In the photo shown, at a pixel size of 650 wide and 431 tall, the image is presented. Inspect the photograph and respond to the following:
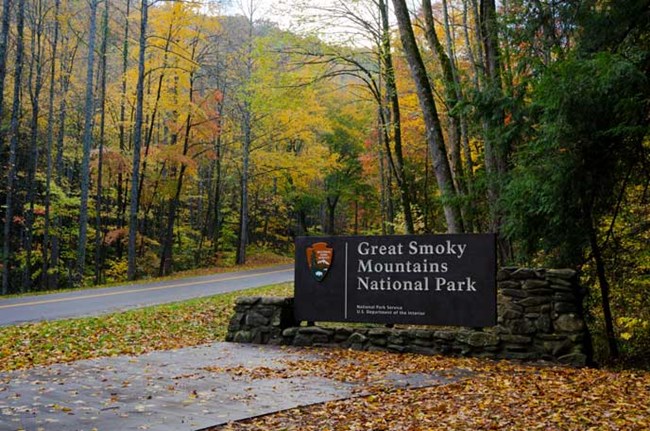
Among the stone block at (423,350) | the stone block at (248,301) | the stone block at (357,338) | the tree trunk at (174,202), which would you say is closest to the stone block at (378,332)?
the stone block at (357,338)

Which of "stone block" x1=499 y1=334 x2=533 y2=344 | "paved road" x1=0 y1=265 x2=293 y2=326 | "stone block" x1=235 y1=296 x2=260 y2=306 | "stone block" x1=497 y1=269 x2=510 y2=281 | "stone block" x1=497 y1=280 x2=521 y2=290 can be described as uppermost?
"stone block" x1=497 y1=269 x2=510 y2=281

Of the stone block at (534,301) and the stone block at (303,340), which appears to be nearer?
the stone block at (534,301)

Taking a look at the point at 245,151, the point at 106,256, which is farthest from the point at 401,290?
the point at 106,256

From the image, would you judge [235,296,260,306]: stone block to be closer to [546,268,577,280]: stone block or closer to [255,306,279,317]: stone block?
[255,306,279,317]: stone block

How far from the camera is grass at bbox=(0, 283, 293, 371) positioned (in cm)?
801

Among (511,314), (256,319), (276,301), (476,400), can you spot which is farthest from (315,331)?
(476,400)

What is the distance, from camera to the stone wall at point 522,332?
7.31 m

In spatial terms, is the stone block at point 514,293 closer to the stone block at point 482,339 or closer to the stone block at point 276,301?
the stone block at point 482,339

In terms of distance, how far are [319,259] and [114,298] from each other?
7.27 m

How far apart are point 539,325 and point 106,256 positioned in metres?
24.3

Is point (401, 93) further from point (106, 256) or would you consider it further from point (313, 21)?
point (106, 256)

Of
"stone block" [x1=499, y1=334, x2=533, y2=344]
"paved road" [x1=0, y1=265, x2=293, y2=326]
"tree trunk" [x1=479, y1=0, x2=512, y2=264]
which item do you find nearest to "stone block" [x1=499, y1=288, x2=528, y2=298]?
"stone block" [x1=499, y1=334, x2=533, y2=344]

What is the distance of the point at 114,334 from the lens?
9711 millimetres

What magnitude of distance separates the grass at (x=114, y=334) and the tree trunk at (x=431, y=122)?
5138 mm
